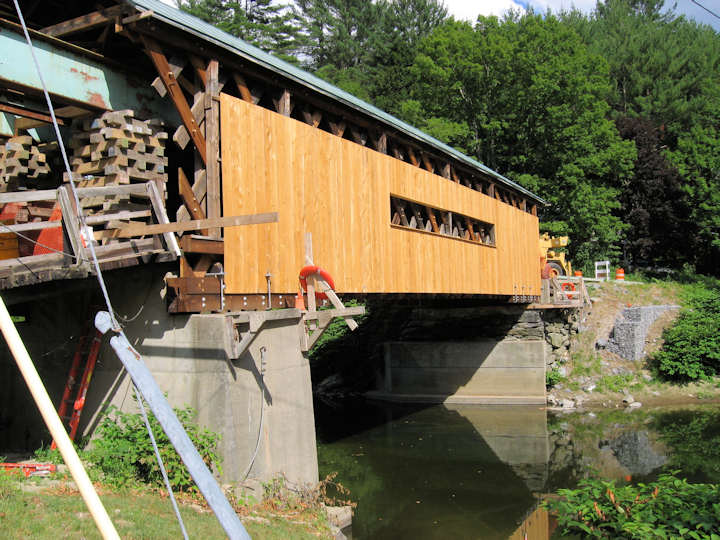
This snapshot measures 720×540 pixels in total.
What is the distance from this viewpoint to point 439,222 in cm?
1480

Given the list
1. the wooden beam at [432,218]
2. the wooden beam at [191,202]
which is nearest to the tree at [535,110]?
the wooden beam at [432,218]

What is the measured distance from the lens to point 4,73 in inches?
283

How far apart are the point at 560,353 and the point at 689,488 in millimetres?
17386

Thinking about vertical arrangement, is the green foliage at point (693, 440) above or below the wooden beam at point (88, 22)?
below

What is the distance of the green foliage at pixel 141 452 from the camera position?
662 cm

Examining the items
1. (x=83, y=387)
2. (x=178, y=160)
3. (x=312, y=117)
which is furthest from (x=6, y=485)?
(x=312, y=117)

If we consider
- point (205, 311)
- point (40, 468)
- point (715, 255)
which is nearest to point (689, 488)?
point (205, 311)

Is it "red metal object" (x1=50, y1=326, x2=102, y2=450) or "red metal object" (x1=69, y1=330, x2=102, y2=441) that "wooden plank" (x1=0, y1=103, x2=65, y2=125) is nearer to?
"red metal object" (x1=50, y1=326, x2=102, y2=450)

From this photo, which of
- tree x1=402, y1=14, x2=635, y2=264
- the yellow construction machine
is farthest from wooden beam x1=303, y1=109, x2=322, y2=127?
the yellow construction machine

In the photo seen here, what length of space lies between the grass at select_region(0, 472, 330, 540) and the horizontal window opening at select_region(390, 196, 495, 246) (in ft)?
20.8

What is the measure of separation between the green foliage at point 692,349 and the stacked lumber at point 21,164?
1844 centimetres

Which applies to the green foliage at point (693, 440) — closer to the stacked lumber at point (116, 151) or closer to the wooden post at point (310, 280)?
the wooden post at point (310, 280)

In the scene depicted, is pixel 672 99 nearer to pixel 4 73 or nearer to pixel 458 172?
pixel 458 172

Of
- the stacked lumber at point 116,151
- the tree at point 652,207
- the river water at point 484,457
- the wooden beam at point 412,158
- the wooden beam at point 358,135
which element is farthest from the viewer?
the tree at point 652,207
